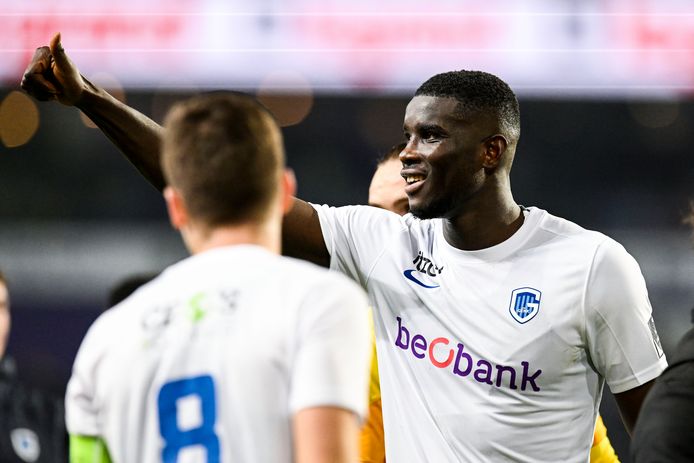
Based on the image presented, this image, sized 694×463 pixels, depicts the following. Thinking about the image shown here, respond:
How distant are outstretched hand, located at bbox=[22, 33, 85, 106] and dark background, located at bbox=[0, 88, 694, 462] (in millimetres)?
9003

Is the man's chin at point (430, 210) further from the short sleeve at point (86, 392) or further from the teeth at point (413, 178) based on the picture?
the short sleeve at point (86, 392)

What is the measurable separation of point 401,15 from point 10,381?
283 inches

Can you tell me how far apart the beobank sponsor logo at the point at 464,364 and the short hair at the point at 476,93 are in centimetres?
78

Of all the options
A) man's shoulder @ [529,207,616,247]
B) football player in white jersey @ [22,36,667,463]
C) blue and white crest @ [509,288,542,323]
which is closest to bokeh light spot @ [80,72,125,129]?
football player in white jersey @ [22,36,667,463]

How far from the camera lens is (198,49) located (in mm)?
12555

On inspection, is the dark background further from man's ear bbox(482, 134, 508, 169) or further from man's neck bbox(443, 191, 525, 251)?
man's neck bbox(443, 191, 525, 251)

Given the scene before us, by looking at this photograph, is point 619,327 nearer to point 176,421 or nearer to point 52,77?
point 176,421

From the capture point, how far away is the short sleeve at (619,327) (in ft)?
10.6

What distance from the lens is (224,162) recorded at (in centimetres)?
204

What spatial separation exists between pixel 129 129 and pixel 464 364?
131 cm

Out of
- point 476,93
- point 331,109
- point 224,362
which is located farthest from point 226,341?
point 331,109

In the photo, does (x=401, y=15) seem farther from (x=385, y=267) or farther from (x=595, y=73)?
A: (x=385, y=267)

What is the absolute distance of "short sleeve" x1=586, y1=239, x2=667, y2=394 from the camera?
3.23 m

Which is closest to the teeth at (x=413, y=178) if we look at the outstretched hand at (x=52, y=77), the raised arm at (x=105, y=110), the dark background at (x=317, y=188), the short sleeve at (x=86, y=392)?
the raised arm at (x=105, y=110)
